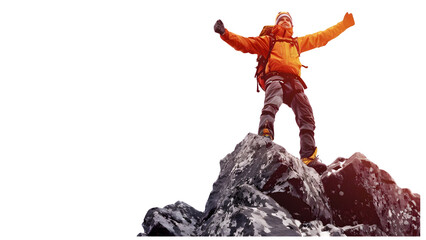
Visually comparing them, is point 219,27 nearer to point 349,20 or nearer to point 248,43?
point 248,43

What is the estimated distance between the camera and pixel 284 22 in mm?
10930

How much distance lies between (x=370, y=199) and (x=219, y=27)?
5.35 meters

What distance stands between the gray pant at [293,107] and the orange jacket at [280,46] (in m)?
0.38

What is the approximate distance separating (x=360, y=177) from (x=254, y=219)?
2.98 metres

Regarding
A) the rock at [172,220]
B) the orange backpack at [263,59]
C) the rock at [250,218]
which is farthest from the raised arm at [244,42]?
the rock at [250,218]

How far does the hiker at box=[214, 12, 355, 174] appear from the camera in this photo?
30.4 feet

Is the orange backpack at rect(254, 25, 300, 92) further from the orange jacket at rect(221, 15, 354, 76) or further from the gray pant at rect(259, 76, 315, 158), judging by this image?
the gray pant at rect(259, 76, 315, 158)

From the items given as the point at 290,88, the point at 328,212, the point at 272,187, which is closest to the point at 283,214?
the point at 272,187

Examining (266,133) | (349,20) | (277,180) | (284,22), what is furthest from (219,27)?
(277,180)

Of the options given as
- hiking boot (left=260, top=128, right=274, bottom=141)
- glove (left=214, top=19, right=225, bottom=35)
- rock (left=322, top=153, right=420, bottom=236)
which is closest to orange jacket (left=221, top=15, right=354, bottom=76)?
glove (left=214, top=19, right=225, bottom=35)

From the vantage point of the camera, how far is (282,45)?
33.8ft

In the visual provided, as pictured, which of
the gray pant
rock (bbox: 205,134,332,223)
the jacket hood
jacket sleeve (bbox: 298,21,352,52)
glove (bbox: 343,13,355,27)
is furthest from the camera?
glove (bbox: 343,13,355,27)

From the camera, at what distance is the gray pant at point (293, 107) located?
9211 mm

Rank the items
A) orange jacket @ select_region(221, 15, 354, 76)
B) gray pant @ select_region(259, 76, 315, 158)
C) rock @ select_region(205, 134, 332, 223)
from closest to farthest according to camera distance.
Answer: rock @ select_region(205, 134, 332, 223) → gray pant @ select_region(259, 76, 315, 158) → orange jacket @ select_region(221, 15, 354, 76)
